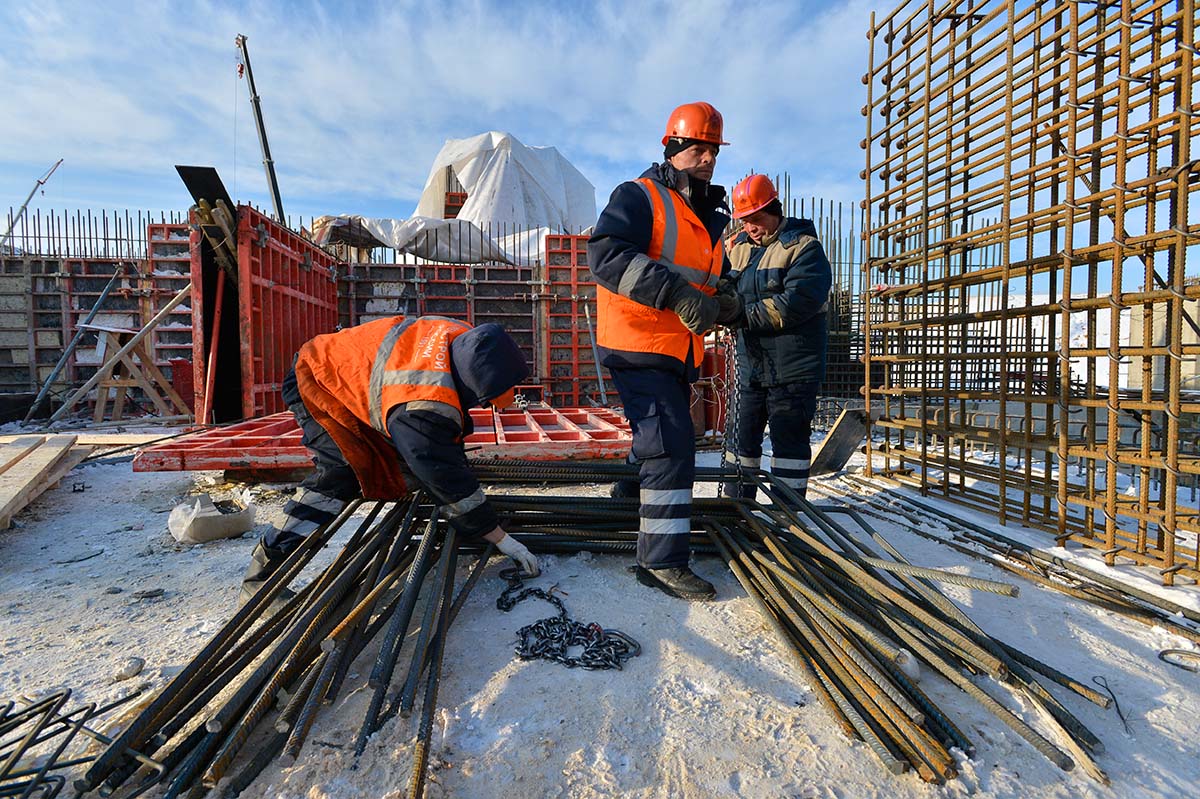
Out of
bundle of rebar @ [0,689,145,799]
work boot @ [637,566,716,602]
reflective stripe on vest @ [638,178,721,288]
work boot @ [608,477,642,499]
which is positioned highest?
reflective stripe on vest @ [638,178,721,288]

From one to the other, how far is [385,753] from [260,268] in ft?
20.9

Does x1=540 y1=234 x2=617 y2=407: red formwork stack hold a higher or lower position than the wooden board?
higher

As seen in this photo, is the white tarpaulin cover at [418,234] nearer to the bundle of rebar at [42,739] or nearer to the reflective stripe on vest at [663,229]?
the reflective stripe on vest at [663,229]

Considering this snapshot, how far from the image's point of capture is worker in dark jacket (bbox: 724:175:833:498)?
375 centimetres

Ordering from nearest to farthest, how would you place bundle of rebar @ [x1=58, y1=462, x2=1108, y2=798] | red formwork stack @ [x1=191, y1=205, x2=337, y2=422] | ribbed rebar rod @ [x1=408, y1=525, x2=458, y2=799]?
ribbed rebar rod @ [x1=408, y1=525, x2=458, y2=799] → bundle of rebar @ [x1=58, y1=462, x2=1108, y2=798] → red formwork stack @ [x1=191, y1=205, x2=337, y2=422]

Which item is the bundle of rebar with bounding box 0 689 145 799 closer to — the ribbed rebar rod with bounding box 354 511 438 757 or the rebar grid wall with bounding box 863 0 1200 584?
the ribbed rebar rod with bounding box 354 511 438 757

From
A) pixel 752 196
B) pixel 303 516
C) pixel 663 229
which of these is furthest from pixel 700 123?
pixel 303 516

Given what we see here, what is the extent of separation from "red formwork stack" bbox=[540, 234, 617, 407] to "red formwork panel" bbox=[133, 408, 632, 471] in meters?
4.40

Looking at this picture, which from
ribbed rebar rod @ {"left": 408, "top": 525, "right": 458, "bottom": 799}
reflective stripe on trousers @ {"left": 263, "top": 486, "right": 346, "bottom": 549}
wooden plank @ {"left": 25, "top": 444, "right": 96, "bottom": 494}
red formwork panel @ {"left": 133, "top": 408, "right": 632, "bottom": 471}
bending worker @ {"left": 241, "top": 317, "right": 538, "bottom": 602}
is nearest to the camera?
ribbed rebar rod @ {"left": 408, "top": 525, "right": 458, "bottom": 799}

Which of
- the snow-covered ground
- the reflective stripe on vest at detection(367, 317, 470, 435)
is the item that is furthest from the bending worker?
the snow-covered ground

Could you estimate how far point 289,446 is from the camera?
475 centimetres

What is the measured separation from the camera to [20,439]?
6230 millimetres

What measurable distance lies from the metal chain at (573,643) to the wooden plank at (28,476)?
3.41 metres

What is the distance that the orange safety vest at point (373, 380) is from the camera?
257 cm
